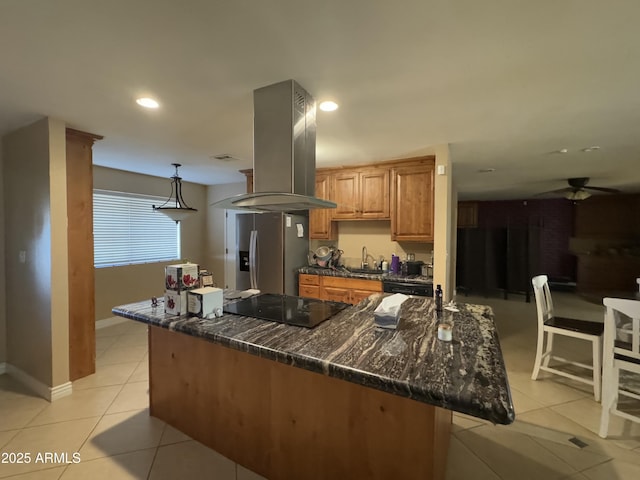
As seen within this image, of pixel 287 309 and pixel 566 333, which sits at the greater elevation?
pixel 287 309

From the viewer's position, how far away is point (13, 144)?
8.99 ft

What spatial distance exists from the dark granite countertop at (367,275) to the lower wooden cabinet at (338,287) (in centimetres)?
5

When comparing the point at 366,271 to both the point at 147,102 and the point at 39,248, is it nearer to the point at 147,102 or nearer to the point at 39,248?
the point at 147,102

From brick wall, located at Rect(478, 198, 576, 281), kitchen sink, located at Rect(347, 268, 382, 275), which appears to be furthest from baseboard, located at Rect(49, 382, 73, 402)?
brick wall, located at Rect(478, 198, 576, 281)

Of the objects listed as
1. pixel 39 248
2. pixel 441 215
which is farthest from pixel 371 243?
pixel 39 248

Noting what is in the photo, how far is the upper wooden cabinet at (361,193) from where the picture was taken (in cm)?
375

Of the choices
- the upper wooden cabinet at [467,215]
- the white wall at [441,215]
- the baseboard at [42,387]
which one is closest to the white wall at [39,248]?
the baseboard at [42,387]

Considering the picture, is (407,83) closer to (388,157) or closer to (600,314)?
(388,157)

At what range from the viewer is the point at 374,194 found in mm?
3811

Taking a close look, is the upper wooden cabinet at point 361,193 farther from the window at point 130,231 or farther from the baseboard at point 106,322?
the baseboard at point 106,322

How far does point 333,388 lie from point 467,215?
24.2 feet

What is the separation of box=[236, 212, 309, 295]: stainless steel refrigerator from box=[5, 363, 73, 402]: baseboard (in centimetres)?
210

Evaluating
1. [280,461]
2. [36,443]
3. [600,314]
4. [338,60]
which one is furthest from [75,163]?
[600,314]

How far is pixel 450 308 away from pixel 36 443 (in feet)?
9.63
